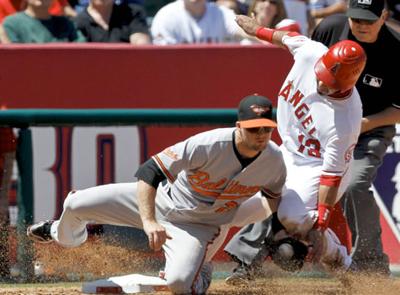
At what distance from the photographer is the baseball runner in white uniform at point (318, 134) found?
21.4ft

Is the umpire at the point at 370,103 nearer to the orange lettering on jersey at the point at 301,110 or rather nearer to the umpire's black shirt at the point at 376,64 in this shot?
the umpire's black shirt at the point at 376,64

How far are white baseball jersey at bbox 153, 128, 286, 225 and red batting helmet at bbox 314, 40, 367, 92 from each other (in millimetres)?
544

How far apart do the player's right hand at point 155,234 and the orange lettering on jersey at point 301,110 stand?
1.29 metres

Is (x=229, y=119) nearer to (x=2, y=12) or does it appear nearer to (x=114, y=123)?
(x=114, y=123)

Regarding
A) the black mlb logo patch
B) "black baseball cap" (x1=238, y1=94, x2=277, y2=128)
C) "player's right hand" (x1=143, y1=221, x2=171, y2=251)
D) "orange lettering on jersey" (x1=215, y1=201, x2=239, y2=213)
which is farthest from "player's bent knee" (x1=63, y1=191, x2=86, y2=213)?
the black mlb logo patch

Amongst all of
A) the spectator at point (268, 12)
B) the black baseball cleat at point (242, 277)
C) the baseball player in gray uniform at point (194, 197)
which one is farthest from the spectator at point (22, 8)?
the black baseball cleat at point (242, 277)

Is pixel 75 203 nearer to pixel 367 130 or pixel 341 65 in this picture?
pixel 341 65

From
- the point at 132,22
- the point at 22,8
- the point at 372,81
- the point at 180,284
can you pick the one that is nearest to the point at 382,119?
the point at 372,81

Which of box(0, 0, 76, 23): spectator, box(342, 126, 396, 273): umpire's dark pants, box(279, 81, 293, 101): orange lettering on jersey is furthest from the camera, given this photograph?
box(0, 0, 76, 23): spectator

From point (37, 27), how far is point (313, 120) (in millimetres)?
3268

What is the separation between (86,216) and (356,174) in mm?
1962

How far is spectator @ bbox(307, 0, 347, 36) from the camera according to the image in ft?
33.1

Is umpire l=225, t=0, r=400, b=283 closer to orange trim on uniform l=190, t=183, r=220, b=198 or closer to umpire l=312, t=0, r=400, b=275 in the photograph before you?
umpire l=312, t=0, r=400, b=275

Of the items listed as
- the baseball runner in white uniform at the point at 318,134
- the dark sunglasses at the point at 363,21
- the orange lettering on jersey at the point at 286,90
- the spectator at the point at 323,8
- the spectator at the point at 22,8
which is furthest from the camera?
the spectator at the point at 323,8
